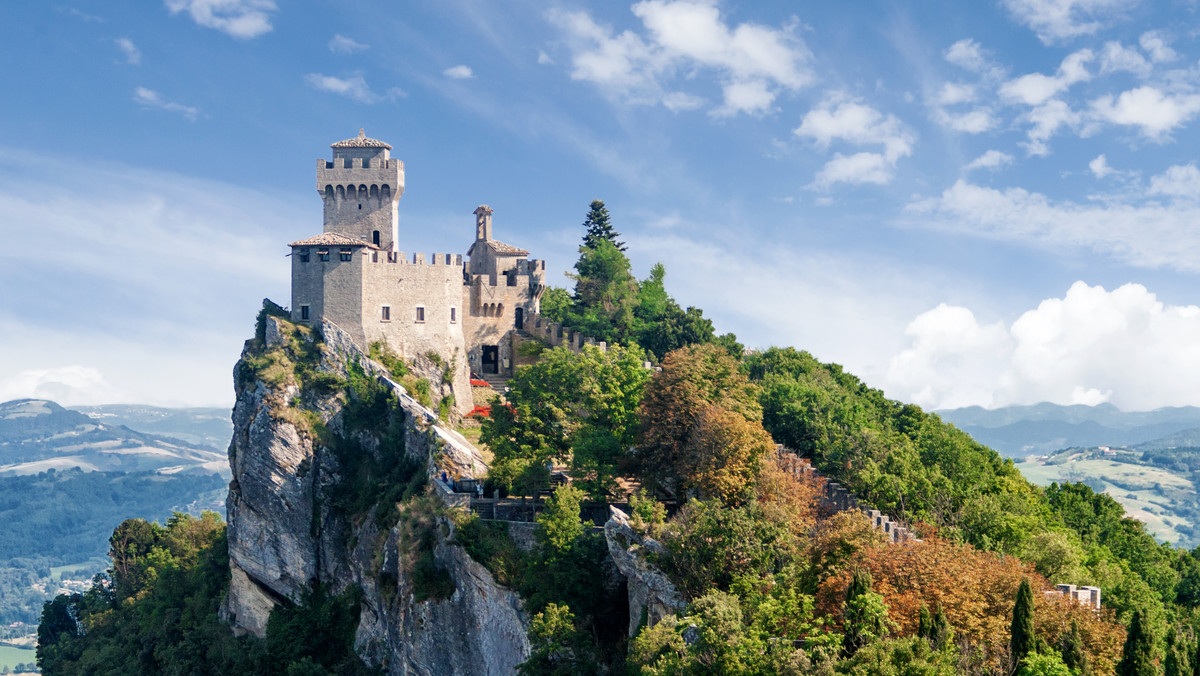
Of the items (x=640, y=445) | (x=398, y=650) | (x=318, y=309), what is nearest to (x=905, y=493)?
(x=640, y=445)

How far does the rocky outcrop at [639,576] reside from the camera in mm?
46500

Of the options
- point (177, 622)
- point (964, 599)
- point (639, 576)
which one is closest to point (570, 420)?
point (639, 576)

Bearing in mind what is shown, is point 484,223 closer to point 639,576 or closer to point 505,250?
point 505,250

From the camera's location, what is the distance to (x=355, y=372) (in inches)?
2982

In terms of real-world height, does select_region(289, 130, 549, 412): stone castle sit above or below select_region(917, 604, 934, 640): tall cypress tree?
above

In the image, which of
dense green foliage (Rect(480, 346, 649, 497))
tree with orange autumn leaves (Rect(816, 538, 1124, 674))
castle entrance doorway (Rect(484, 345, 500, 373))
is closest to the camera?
tree with orange autumn leaves (Rect(816, 538, 1124, 674))

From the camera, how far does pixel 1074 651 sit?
38.6 metres

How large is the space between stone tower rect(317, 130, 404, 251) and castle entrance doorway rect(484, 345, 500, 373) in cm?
1148

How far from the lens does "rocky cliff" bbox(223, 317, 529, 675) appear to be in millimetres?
66688

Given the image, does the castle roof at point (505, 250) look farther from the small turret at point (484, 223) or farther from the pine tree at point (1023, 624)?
the pine tree at point (1023, 624)

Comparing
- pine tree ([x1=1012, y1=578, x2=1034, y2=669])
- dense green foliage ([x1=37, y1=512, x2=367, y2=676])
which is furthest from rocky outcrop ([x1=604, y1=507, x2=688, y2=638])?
dense green foliage ([x1=37, y1=512, x2=367, y2=676])

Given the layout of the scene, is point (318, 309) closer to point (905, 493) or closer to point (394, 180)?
point (394, 180)

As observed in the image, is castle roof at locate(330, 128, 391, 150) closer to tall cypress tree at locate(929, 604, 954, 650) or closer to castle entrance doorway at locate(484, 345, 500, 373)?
castle entrance doorway at locate(484, 345, 500, 373)

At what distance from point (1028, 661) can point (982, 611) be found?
312 centimetres
